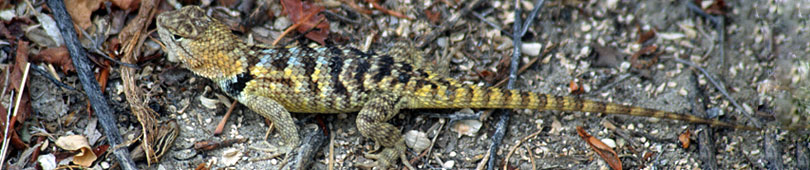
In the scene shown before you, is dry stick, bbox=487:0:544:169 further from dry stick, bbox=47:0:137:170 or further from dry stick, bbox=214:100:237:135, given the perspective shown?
dry stick, bbox=47:0:137:170

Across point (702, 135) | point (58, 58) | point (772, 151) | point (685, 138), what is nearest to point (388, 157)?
point (685, 138)

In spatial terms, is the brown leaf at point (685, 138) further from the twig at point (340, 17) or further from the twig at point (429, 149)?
the twig at point (340, 17)

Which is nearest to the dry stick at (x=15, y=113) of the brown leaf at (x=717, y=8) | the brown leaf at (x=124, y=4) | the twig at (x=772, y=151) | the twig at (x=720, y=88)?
the brown leaf at (x=124, y=4)

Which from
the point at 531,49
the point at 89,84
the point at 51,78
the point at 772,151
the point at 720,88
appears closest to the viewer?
the point at 89,84

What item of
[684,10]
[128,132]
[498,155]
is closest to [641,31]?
[684,10]

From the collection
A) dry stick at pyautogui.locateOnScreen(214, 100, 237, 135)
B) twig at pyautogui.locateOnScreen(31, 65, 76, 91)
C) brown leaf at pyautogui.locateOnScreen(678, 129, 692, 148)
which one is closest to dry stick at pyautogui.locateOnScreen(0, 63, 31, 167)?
twig at pyautogui.locateOnScreen(31, 65, 76, 91)

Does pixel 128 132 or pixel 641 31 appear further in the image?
pixel 641 31

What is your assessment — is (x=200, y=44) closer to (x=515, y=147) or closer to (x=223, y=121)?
(x=223, y=121)

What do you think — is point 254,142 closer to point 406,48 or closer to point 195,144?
point 195,144
